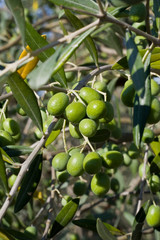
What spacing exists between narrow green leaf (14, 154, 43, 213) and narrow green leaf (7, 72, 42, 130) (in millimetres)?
226

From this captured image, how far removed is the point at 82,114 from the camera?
1.08 metres

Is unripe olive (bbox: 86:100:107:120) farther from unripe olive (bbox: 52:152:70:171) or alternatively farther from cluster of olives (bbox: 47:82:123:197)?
unripe olive (bbox: 52:152:70:171)

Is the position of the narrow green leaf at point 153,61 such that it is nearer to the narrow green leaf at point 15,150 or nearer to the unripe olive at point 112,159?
the unripe olive at point 112,159

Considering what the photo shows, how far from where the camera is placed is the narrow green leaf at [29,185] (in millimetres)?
1283

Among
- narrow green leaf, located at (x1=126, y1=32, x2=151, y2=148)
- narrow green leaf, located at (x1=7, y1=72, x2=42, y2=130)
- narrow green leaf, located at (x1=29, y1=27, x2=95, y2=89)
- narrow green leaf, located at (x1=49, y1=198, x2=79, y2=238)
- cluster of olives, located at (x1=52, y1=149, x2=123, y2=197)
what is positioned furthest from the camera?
narrow green leaf, located at (x1=49, y1=198, x2=79, y2=238)

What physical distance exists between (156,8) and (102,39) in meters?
0.98

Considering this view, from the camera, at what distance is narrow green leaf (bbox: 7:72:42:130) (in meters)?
1.02

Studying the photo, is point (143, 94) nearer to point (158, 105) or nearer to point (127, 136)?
point (158, 105)

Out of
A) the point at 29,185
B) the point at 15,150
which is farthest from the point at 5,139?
the point at 29,185

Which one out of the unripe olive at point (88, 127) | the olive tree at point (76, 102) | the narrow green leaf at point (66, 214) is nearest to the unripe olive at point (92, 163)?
the olive tree at point (76, 102)

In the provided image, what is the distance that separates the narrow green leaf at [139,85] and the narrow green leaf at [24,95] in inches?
14.1

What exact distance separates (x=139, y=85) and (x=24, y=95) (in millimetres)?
429

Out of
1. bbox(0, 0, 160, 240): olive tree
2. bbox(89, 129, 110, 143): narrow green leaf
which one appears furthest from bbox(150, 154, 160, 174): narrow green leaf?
bbox(89, 129, 110, 143): narrow green leaf

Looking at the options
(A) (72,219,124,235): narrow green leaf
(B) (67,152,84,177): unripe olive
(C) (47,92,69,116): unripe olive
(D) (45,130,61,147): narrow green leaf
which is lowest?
(A) (72,219,124,235): narrow green leaf
